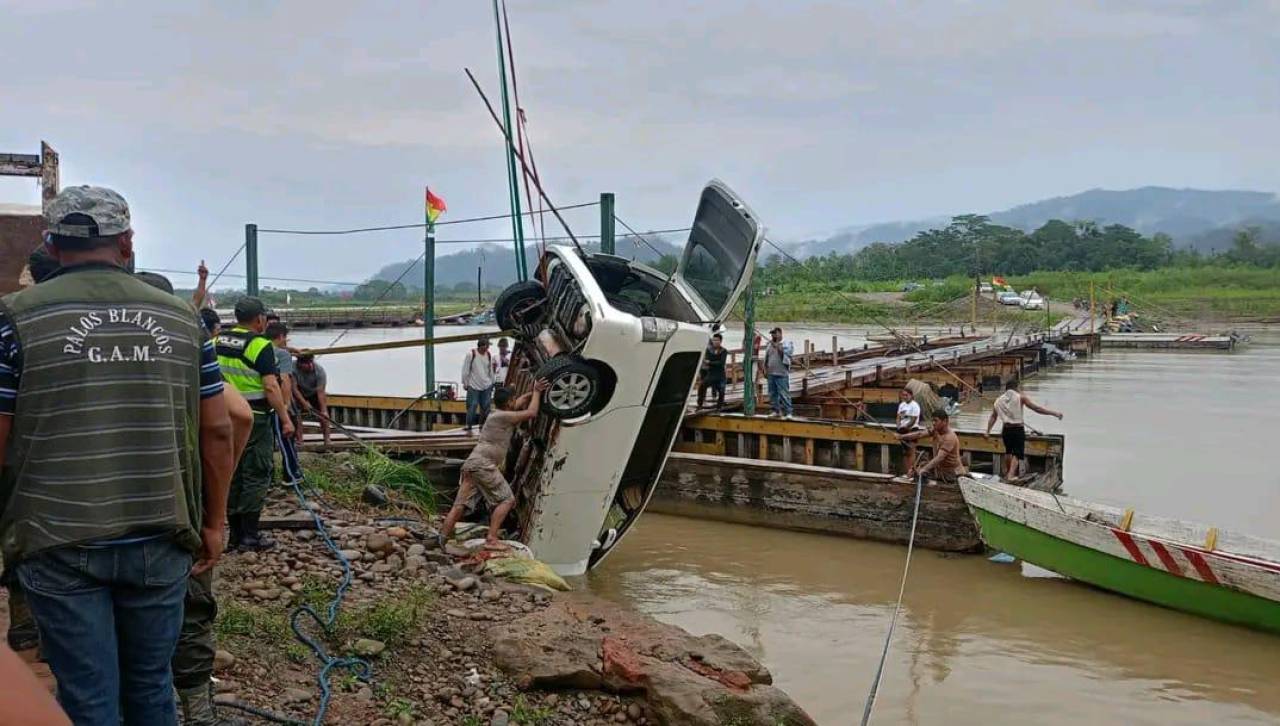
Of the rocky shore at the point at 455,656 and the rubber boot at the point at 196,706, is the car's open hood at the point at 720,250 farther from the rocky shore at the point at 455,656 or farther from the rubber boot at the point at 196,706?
the rubber boot at the point at 196,706

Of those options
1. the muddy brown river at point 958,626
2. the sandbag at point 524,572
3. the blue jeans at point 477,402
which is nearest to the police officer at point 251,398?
the sandbag at point 524,572

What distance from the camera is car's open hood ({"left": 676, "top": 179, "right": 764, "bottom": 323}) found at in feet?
29.4

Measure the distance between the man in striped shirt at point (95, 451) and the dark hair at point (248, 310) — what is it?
11.6 feet

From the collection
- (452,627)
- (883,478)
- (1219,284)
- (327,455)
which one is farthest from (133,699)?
(1219,284)

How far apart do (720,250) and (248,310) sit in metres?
4.46

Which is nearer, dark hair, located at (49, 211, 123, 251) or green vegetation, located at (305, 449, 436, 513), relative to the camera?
dark hair, located at (49, 211, 123, 251)

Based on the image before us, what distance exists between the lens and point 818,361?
88.2ft

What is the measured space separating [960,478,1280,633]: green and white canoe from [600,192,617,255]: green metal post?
569cm

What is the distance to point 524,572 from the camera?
23.8 feet

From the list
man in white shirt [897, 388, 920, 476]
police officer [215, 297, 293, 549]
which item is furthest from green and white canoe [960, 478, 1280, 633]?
police officer [215, 297, 293, 549]

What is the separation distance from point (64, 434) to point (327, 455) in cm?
818

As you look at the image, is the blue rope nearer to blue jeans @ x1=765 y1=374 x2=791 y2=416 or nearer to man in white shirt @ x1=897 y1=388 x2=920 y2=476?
man in white shirt @ x1=897 y1=388 x2=920 y2=476

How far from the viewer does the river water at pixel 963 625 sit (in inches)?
289

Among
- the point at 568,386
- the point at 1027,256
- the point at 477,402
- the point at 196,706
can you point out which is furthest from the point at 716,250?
the point at 1027,256
